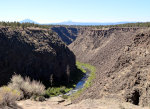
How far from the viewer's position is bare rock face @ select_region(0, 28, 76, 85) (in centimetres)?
5453

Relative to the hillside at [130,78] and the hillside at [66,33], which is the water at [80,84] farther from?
the hillside at [66,33]

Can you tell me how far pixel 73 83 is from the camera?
63.1m

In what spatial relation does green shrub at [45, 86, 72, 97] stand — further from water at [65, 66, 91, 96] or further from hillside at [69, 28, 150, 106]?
hillside at [69, 28, 150, 106]

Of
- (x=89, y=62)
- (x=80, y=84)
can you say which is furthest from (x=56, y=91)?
(x=89, y=62)

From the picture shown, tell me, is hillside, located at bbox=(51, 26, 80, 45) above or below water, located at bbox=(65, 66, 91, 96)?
above

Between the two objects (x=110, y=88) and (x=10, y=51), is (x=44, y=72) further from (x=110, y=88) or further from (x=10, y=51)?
(x=110, y=88)

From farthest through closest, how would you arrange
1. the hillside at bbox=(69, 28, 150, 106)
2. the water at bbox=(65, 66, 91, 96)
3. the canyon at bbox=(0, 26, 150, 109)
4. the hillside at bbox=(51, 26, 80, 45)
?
the hillside at bbox=(51, 26, 80, 45)
the water at bbox=(65, 66, 91, 96)
the canyon at bbox=(0, 26, 150, 109)
the hillside at bbox=(69, 28, 150, 106)

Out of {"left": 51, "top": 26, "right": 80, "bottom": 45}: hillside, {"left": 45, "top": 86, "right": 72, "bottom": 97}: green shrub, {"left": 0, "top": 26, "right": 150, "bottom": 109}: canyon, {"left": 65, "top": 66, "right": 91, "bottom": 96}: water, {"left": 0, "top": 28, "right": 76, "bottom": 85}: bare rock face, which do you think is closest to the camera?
{"left": 0, "top": 26, "right": 150, "bottom": 109}: canyon

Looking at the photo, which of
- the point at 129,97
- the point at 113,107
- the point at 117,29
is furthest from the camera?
Answer: the point at 117,29

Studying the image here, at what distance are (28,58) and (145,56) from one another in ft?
122

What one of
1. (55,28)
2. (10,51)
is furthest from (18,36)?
(55,28)

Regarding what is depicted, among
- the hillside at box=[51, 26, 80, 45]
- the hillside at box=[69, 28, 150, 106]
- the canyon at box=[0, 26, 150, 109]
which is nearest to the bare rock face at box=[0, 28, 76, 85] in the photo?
the canyon at box=[0, 26, 150, 109]

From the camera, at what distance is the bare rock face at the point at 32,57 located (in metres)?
54.5

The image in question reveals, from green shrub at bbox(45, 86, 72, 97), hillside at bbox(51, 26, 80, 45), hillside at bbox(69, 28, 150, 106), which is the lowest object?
green shrub at bbox(45, 86, 72, 97)
